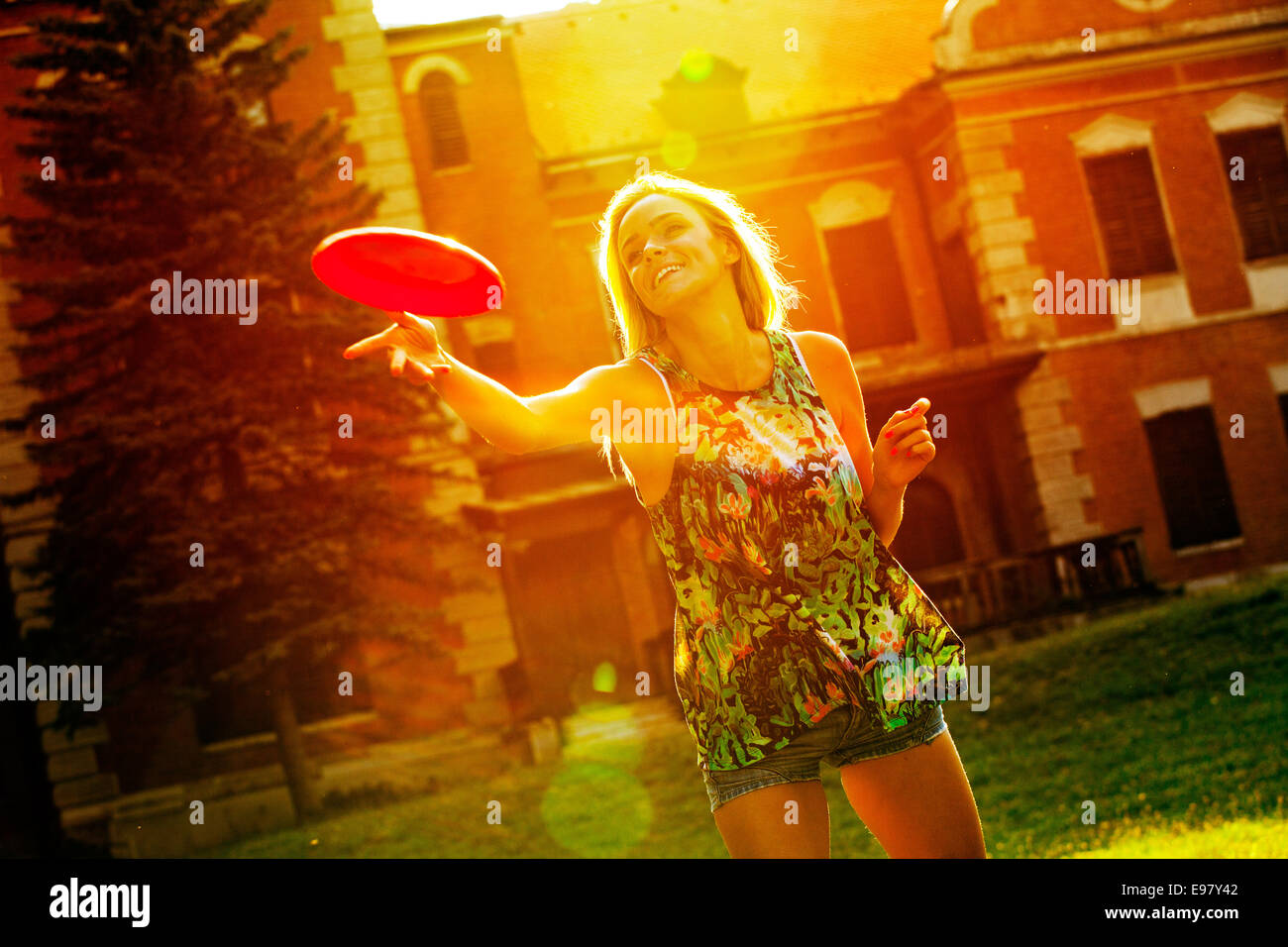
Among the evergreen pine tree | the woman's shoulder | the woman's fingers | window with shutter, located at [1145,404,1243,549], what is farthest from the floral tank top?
window with shutter, located at [1145,404,1243,549]

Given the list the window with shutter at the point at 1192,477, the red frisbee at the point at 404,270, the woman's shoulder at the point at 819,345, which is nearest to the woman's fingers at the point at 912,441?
the woman's shoulder at the point at 819,345

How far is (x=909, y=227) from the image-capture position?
624 inches

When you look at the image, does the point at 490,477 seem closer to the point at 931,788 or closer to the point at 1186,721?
the point at 1186,721

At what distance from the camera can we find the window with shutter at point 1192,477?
46.1 ft

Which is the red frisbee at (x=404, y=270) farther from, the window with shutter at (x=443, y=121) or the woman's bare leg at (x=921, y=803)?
the window with shutter at (x=443, y=121)

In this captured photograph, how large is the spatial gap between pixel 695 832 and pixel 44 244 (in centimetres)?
871

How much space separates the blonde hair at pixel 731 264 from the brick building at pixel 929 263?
10635 millimetres

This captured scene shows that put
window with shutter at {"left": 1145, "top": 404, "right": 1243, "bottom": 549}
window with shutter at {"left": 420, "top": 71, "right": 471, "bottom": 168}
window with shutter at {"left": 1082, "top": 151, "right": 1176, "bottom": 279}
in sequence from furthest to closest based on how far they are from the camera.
Result: window with shutter at {"left": 420, "top": 71, "right": 471, "bottom": 168} → window with shutter at {"left": 1082, "top": 151, "right": 1176, "bottom": 279} → window with shutter at {"left": 1145, "top": 404, "right": 1243, "bottom": 549}

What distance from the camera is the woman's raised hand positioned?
7.26ft

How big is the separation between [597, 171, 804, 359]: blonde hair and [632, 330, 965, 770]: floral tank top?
11.9 inches

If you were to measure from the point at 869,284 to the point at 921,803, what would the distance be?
14155 mm

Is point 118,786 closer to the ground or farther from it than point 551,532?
closer to the ground

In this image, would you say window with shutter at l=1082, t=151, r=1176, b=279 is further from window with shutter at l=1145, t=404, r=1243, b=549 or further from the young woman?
the young woman
